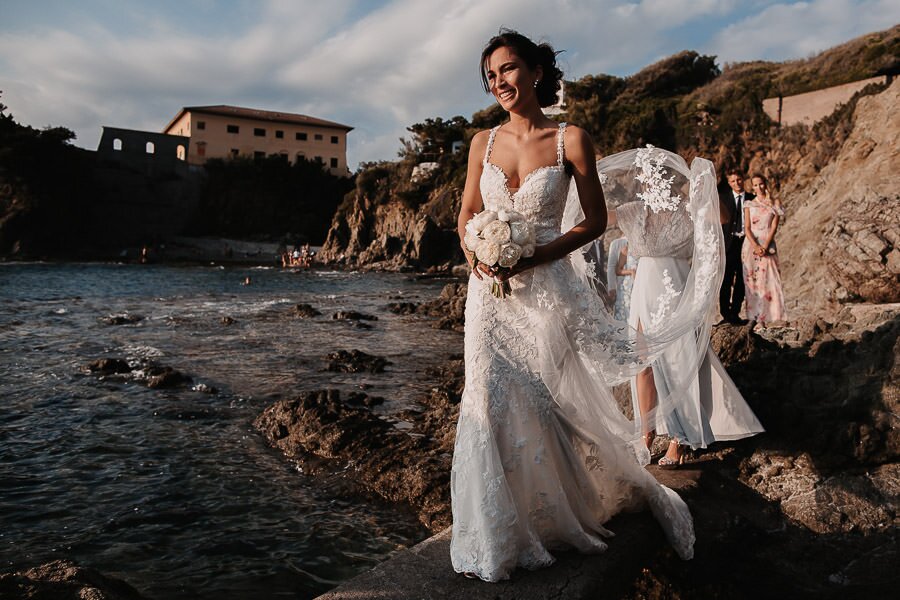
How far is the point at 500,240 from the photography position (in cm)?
300

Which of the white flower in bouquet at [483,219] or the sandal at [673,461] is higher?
the white flower in bouquet at [483,219]

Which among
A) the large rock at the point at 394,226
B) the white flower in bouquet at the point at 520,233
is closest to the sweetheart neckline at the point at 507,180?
the white flower in bouquet at the point at 520,233

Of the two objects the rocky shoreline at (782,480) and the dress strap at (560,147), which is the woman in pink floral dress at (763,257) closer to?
the rocky shoreline at (782,480)

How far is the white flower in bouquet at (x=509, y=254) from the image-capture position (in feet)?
9.84

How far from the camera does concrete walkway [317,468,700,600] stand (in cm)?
284

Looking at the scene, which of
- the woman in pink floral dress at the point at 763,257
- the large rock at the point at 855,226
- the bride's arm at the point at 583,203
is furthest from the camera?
Result: the large rock at the point at 855,226

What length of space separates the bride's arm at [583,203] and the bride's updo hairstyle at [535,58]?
0.37m

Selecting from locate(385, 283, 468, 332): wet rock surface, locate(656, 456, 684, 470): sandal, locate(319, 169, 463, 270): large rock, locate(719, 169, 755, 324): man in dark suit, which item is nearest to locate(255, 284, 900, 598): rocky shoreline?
locate(656, 456, 684, 470): sandal

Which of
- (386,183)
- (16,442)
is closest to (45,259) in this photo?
(386,183)

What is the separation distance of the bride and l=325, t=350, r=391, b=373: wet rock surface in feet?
29.0

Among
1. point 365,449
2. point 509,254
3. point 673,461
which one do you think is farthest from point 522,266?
point 365,449

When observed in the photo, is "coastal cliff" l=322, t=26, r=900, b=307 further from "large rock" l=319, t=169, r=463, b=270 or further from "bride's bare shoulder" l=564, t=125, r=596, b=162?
"bride's bare shoulder" l=564, t=125, r=596, b=162

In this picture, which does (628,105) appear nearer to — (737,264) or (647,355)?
(737,264)

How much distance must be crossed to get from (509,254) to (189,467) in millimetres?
5202
